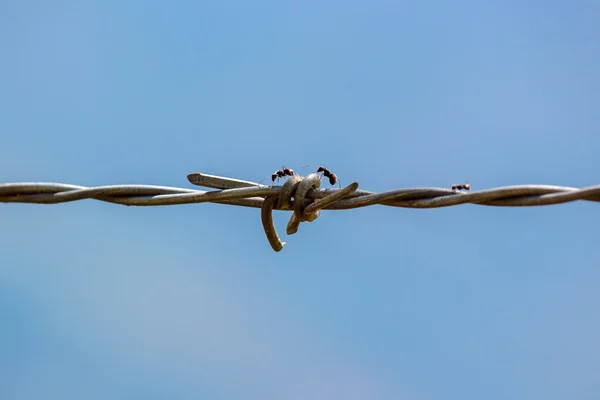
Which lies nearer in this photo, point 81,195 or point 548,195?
point 548,195

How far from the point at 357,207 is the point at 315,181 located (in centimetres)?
37

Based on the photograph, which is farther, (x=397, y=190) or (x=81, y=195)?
(x=81, y=195)

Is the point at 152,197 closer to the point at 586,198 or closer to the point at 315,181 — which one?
the point at 315,181

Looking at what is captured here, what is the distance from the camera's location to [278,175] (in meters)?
4.86

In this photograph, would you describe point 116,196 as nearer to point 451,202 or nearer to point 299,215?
point 299,215

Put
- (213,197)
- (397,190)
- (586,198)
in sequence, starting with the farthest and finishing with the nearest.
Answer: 1. (213,197)
2. (397,190)
3. (586,198)

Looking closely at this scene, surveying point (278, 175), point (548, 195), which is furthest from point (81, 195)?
point (548, 195)

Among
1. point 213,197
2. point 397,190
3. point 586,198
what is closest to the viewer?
point 586,198

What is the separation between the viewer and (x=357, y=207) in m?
4.43

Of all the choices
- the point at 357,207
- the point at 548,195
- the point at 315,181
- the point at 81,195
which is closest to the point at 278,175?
the point at 315,181

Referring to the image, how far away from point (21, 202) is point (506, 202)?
2108 mm

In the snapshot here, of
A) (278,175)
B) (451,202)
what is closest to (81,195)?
(278,175)

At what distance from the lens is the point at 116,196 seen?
185 inches

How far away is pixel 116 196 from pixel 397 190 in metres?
1.24
